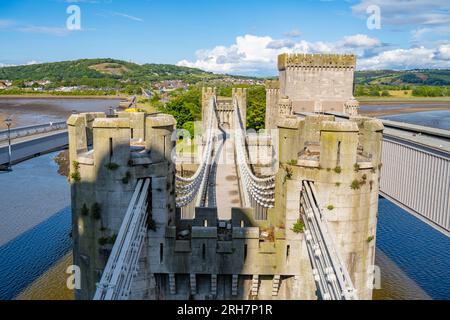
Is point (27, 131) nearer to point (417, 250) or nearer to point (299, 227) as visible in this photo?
point (299, 227)

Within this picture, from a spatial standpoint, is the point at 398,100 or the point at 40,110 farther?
the point at 398,100

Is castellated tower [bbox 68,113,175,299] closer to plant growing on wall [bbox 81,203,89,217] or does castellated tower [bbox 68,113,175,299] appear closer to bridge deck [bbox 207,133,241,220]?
plant growing on wall [bbox 81,203,89,217]

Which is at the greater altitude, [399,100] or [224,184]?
[399,100]

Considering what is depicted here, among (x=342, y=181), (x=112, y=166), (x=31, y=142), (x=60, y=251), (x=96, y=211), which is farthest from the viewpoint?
(x=60, y=251)

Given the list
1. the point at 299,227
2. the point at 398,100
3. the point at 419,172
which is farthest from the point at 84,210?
the point at 398,100

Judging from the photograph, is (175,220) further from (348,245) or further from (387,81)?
(387,81)
